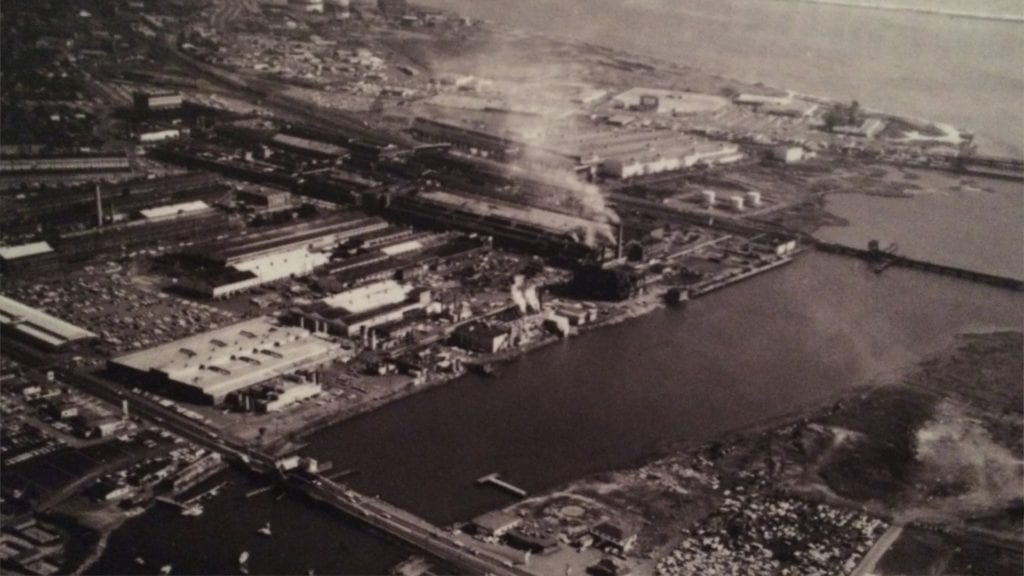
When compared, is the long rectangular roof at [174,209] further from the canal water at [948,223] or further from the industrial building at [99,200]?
the canal water at [948,223]

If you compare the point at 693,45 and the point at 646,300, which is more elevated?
the point at 693,45

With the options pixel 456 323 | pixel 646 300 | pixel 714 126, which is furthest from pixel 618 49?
pixel 456 323

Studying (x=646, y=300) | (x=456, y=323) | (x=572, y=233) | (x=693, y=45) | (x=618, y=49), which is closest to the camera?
(x=456, y=323)

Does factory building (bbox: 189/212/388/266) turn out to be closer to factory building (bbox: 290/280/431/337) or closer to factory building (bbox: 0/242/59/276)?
factory building (bbox: 290/280/431/337)

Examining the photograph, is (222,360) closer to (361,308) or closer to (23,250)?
(361,308)

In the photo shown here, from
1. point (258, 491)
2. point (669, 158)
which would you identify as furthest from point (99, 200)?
point (669, 158)

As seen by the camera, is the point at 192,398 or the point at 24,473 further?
the point at 192,398

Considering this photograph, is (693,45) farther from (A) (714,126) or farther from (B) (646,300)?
(B) (646,300)
